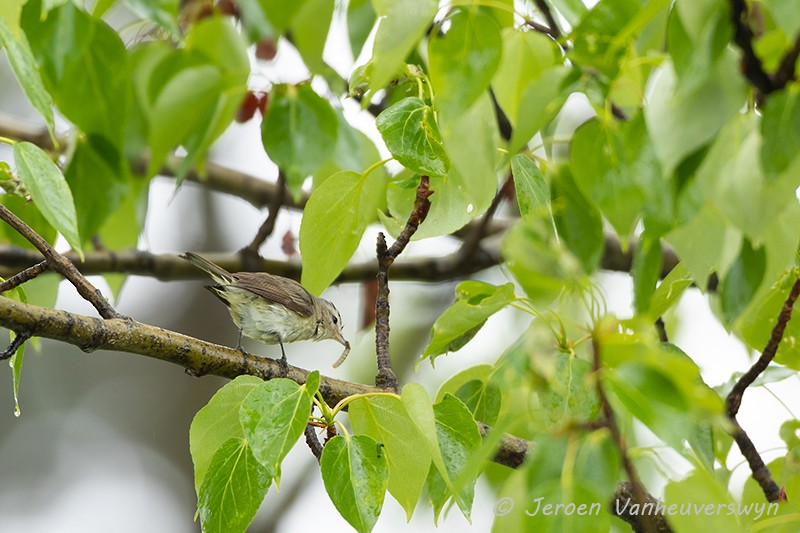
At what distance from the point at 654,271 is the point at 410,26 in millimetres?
446

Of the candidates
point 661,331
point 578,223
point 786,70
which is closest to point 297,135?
point 578,223

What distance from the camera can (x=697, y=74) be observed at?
104cm

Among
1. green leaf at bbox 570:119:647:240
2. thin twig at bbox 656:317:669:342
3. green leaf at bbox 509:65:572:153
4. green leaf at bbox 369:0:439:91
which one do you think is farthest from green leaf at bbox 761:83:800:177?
thin twig at bbox 656:317:669:342

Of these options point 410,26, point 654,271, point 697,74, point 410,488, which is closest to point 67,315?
point 410,488

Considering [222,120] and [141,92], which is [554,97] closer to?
[222,120]

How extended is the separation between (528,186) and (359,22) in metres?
0.42

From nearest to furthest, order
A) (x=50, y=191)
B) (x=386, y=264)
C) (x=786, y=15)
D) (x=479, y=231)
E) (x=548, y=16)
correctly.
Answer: (x=786, y=15) < (x=50, y=191) < (x=386, y=264) < (x=548, y=16) < (x=479, y=231)

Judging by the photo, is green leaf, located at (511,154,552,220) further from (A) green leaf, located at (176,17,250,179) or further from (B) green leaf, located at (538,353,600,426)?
Result: (A) green leaf, located at (176,17,250,179)

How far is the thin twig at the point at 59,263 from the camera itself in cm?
193

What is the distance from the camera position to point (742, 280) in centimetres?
136

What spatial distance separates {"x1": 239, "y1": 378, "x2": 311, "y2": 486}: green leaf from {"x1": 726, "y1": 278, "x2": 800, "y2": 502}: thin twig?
101cm

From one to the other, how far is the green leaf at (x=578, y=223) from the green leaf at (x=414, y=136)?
1.44 feet

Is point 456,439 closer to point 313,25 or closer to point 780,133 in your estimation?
point 313,25

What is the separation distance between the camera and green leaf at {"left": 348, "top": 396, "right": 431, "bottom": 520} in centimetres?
179
